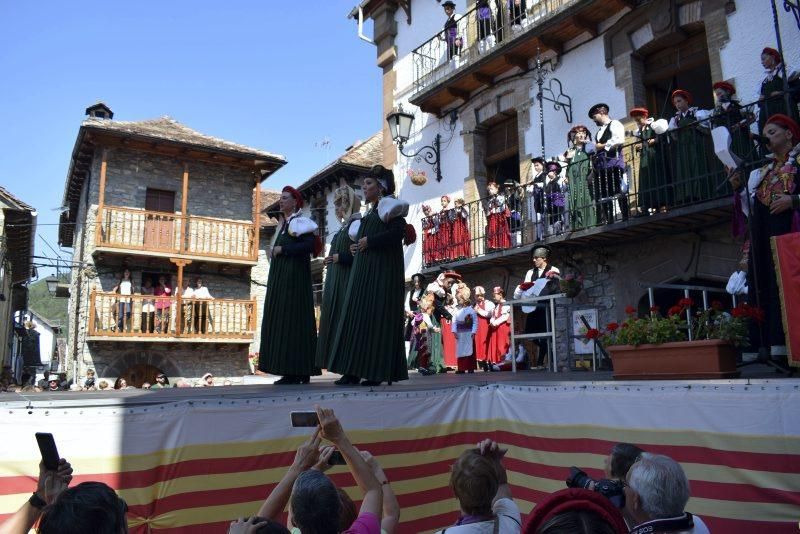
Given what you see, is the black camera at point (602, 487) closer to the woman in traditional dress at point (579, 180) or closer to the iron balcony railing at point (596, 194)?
the iron balcony railing at point (596, 194)

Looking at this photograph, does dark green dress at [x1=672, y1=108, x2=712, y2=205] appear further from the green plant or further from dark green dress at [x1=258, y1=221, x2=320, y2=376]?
dark green dress at [x1=258, y1=221, x2=320, y2=376]

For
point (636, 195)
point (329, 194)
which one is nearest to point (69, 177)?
point (329, 194)

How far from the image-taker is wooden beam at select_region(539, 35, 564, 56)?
35.6ft

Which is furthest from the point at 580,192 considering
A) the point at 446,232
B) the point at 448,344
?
the point at 446,232

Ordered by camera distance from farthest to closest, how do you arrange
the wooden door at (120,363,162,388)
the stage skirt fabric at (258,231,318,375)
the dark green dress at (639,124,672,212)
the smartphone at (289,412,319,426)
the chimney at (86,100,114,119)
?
the chimney at (86,100,114,119) → the wooden door at (120,363,162,388) → the dark green dress at (639,124,672,212) → the stage skirt fabric at (258,231,318,375) → the smartphone at (289,412,319,426)

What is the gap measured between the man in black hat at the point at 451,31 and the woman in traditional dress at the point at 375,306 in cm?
896

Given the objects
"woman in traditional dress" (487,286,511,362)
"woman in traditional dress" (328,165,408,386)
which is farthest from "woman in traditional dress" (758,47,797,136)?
"woman in traditional dress" (328,165,408,386)

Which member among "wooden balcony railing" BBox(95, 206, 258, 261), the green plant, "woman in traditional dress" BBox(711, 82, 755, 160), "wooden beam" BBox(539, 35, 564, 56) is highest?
"wooden beam" BBox(539, 35, 564, 56)

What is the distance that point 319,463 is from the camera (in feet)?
8.30

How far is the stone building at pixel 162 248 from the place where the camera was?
683 inches

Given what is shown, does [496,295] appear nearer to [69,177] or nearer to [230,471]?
[230,471]

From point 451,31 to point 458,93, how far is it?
1364mm

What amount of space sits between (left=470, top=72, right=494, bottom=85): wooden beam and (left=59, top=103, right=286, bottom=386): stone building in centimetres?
902

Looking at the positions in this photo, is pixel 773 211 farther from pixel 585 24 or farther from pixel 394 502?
pixel 585 24
